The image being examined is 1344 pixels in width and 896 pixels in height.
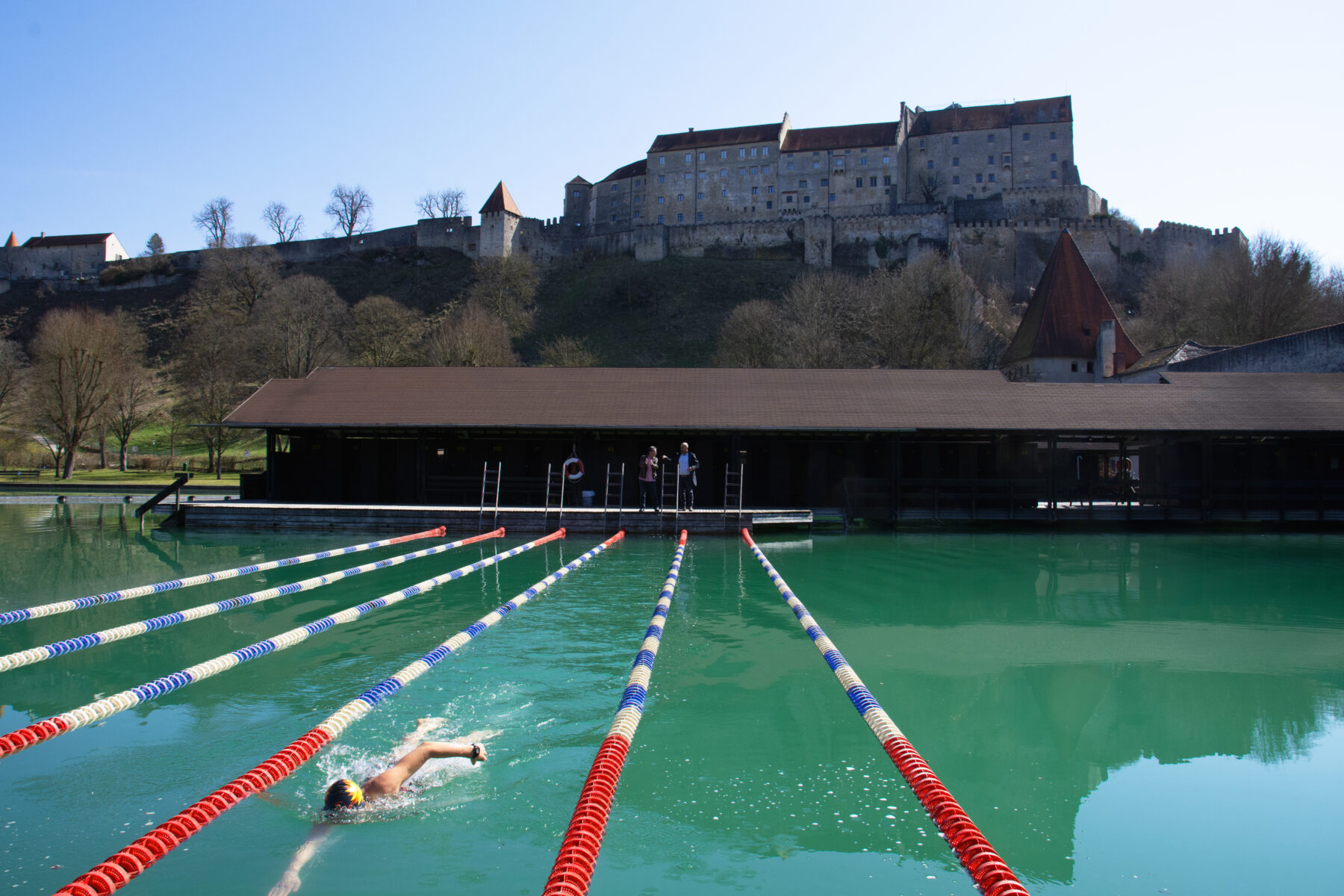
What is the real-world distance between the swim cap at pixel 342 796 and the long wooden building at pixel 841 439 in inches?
632

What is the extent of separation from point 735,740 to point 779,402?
1719 cm

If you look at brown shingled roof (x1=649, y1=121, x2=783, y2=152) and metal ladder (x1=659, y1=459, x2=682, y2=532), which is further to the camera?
brown shingled roof (x1=649, y1=121, x2=783, y2=152)

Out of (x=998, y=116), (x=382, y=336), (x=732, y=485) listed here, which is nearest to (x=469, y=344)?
(x=382, y=336)

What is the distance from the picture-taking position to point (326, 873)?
14.8 feet

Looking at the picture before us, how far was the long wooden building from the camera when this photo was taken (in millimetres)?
21359

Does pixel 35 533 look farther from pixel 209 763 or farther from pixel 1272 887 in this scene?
pixel 1272 887

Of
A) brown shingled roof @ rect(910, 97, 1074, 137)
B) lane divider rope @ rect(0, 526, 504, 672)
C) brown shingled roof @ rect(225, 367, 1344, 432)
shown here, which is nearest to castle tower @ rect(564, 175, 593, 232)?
brown shingled roof @ rect(910, 97, 1074, 137)

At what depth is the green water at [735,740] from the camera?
4766mm

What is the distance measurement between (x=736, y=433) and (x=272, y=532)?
1165cm

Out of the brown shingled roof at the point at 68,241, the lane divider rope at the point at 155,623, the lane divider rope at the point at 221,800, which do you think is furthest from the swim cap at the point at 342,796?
the brown shingled roof at the point at 68,241

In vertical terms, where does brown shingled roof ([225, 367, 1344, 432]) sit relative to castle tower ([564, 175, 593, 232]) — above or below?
below

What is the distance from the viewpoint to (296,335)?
44.8m

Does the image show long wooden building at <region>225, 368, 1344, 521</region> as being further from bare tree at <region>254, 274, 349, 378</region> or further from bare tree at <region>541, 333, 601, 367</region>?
bare tree at <region>541, 333, 601, 367</region>

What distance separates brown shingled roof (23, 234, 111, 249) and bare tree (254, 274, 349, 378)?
190 ft
